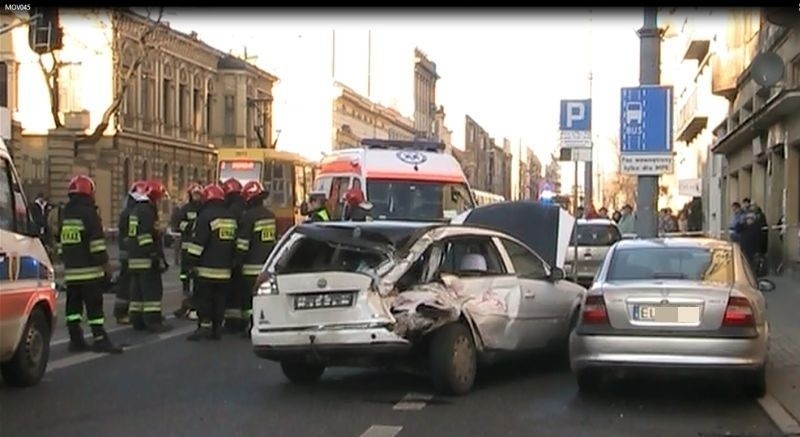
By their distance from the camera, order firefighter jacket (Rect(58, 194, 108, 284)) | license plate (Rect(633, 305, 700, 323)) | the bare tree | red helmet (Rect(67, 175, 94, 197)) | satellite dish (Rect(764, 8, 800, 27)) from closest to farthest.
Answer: license plate (Rect(633, 305, 700, 323))
firefighter jacket (Rect(58, 194, 108, 284))
red helmet (Rect(67, 175, 94, 197))
satellite dish (Rect(764, 8, 800, 27))
the bare tree

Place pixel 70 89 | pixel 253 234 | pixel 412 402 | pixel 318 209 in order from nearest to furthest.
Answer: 1. pixel 412 402
2. pixel 253 234
3. pixel 318 209
4. pixel 70 89

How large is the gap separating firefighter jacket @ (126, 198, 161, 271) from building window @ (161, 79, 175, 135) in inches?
1741

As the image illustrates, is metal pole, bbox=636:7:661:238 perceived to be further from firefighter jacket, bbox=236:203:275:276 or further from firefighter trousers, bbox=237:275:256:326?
firefighter trousers, bbox=237:275:256:326

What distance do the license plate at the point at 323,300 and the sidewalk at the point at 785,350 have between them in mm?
3690

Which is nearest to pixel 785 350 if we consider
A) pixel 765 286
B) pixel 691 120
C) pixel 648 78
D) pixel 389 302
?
pixel 765 286

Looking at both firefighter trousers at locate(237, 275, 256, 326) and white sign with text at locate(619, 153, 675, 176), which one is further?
white sign with text at locate(619, 153, 675, 176)

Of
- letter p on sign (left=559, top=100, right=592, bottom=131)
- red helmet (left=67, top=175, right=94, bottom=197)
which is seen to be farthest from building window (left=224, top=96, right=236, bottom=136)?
red helmet (left=67, top=175, right=94, bottom=197)

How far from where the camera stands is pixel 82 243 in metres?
12.6

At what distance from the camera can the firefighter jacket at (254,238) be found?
14312mm

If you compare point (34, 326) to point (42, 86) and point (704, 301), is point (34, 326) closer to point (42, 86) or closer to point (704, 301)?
point (704, 301)

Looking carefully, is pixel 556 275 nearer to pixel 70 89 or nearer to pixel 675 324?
pixel 675 324

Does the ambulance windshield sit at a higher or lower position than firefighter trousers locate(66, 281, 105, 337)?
higher

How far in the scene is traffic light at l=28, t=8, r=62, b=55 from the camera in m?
16.3

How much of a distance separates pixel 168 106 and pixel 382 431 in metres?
52.0
